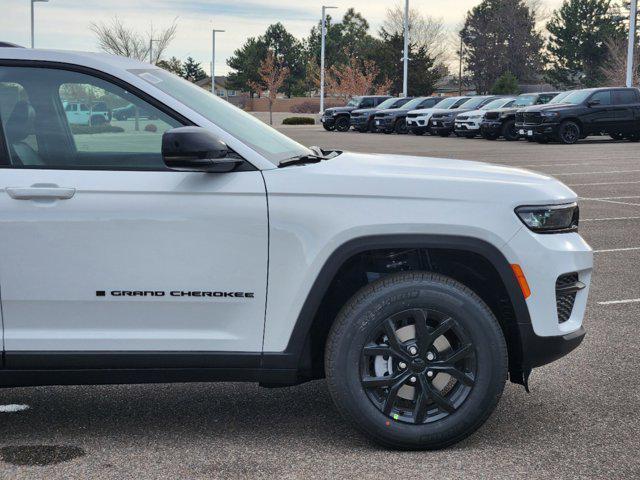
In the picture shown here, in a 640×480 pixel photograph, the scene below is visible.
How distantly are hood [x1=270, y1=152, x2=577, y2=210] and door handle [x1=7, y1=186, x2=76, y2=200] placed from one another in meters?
0.87

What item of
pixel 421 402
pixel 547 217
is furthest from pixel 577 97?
pixel 421 402

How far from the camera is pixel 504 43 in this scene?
101m

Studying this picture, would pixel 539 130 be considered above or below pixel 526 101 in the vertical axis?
below

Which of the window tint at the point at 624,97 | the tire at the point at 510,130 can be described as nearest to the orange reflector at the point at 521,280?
the window tint at the point at 624,97

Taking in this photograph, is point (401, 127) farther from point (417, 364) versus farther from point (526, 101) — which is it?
point (417, 364)

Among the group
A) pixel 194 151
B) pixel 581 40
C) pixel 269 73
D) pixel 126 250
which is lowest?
pixel 126 250

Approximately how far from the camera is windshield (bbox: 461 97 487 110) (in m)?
38.1

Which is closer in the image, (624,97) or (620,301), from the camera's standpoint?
(620,301)

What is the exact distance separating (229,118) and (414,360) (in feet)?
4.54

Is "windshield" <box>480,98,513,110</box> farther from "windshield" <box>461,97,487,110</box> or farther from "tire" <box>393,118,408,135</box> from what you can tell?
"tire" <box>393,118,408,135</box>

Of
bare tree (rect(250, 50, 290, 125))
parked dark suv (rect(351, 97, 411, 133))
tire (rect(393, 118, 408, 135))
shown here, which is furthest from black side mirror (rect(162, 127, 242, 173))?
bare tree (rect(250, 50, 290, 125))

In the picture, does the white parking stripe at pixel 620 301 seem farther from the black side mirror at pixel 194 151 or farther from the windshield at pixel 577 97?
the windshield at pixel 577 97

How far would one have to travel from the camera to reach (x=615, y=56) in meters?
72.7

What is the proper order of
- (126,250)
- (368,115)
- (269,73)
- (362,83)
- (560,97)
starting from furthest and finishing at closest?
(269,73)
(362,83)
(368,115)
(560,97)
(126,250)
